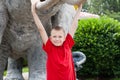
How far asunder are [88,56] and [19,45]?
267cm

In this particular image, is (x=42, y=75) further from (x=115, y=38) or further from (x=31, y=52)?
(x=115, y=38)

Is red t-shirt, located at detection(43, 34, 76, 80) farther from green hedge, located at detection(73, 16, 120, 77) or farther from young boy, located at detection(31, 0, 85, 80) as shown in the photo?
green hedge, located at detection(73, 16, 120, 77)

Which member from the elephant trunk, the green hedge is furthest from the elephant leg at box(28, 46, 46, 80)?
the green hedge

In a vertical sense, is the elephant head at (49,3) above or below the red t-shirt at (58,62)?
above

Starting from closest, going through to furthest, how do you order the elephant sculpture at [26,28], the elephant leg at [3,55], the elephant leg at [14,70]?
the elephant sculpture at [26,28]
the elephant leg at [3,55]
the elephant leg at [14,70]

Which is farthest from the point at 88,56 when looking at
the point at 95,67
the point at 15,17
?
the point at 15,17

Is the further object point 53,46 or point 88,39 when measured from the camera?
point 88,39

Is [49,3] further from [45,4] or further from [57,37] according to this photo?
[57,37]

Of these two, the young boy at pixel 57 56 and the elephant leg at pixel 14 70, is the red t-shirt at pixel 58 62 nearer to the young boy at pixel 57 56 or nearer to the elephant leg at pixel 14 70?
the young boy at pixel 57 56

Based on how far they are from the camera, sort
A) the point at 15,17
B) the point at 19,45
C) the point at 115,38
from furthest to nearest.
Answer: the point at 115,38
the point at 19,45
the point at 15,17

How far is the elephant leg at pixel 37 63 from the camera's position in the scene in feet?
8.96

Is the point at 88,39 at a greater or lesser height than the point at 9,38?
lesser

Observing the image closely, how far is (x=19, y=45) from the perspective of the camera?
104 inches

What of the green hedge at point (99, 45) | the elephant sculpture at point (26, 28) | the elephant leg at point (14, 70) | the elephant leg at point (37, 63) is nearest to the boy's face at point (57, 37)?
the elephant sculpture at point (26, 28)
